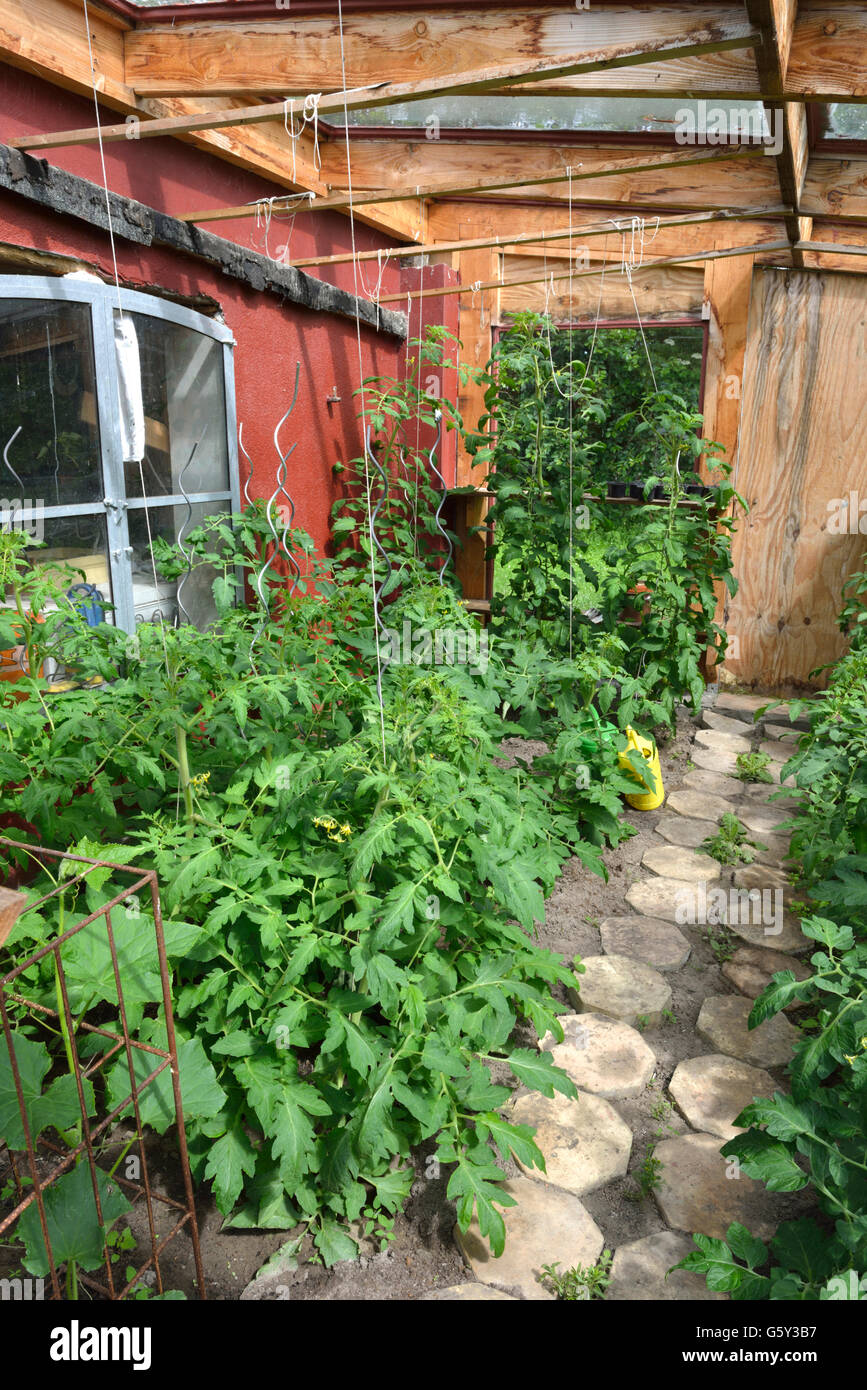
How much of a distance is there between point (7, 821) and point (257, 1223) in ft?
4.82

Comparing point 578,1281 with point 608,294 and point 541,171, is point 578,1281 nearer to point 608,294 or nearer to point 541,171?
point 541,171

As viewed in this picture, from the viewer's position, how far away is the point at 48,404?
9.66 ft

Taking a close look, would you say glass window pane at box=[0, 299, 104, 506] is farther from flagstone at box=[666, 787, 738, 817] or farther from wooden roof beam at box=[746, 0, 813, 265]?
flagstone at box=[666, 787, 738, 817]

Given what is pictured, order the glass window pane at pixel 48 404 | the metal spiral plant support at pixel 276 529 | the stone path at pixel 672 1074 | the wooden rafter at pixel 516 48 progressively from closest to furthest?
1. the stone path at pixel 672 1074
2. the wooden rafter at pixel 516 48
3. the glass window pane at pixel 48 404
4. the metal spiral plant support at pixel 276 529

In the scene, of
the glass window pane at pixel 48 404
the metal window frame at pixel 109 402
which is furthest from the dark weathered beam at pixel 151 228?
the glass window pane at pixel 48 404

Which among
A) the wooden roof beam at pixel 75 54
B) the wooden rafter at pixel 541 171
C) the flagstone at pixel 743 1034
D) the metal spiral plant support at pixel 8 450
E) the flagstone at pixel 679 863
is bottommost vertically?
the flagstone at pixel 743 1034

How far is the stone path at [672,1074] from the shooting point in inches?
80.0

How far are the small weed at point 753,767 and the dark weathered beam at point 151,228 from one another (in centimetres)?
325

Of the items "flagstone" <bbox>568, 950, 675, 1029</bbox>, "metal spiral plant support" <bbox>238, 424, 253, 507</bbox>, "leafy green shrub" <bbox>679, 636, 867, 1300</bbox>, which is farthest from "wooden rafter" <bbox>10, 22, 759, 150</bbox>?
"flagstone" <bbox>568, 950, 675, 1029</bbox>

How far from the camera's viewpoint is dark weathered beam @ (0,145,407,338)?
2.72m

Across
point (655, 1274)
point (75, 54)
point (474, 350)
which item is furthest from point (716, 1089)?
point (474, 350)

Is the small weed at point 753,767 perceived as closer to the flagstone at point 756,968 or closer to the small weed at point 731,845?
the small weed at point 731,845

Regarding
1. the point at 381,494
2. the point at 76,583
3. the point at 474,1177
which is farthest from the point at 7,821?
the point at 381,494

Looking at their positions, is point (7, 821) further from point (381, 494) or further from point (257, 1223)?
point (381, 494)
